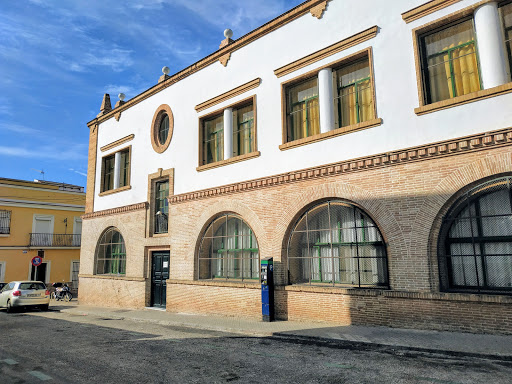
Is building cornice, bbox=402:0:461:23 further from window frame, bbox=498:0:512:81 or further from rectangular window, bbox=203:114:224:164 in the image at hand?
rectangular window, bbox=203:114:224:164

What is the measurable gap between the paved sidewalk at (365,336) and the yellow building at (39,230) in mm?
18407

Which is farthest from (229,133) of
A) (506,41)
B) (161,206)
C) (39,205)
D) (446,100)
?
(39,205)

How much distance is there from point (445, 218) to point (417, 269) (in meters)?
1.38

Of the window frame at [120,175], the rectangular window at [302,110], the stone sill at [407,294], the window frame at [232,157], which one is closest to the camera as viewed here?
the stone sill at [407,294]

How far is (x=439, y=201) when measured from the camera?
878 centimetres

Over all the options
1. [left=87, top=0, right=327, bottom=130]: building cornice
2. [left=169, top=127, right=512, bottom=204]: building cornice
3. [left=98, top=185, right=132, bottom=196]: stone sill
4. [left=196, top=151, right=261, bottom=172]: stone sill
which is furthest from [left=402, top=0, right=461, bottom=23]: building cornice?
[left=98, top=185, right=132, bottom=196]: stone sill

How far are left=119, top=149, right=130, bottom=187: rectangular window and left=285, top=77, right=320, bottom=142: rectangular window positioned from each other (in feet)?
32.5

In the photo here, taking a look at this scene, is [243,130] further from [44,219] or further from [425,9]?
[44,219]

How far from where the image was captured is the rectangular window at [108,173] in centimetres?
1988

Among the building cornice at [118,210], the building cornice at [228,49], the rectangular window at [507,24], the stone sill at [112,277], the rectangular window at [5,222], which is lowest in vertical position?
the stone sill at [112,277]

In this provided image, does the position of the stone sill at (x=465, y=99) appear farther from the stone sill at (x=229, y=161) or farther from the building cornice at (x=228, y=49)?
the stone sill at (x=229, y=161)

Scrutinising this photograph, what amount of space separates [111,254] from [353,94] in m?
14.2

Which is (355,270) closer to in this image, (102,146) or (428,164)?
(428,164)

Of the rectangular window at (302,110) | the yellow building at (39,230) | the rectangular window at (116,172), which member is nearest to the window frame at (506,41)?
the rectangular window at (302,110)
